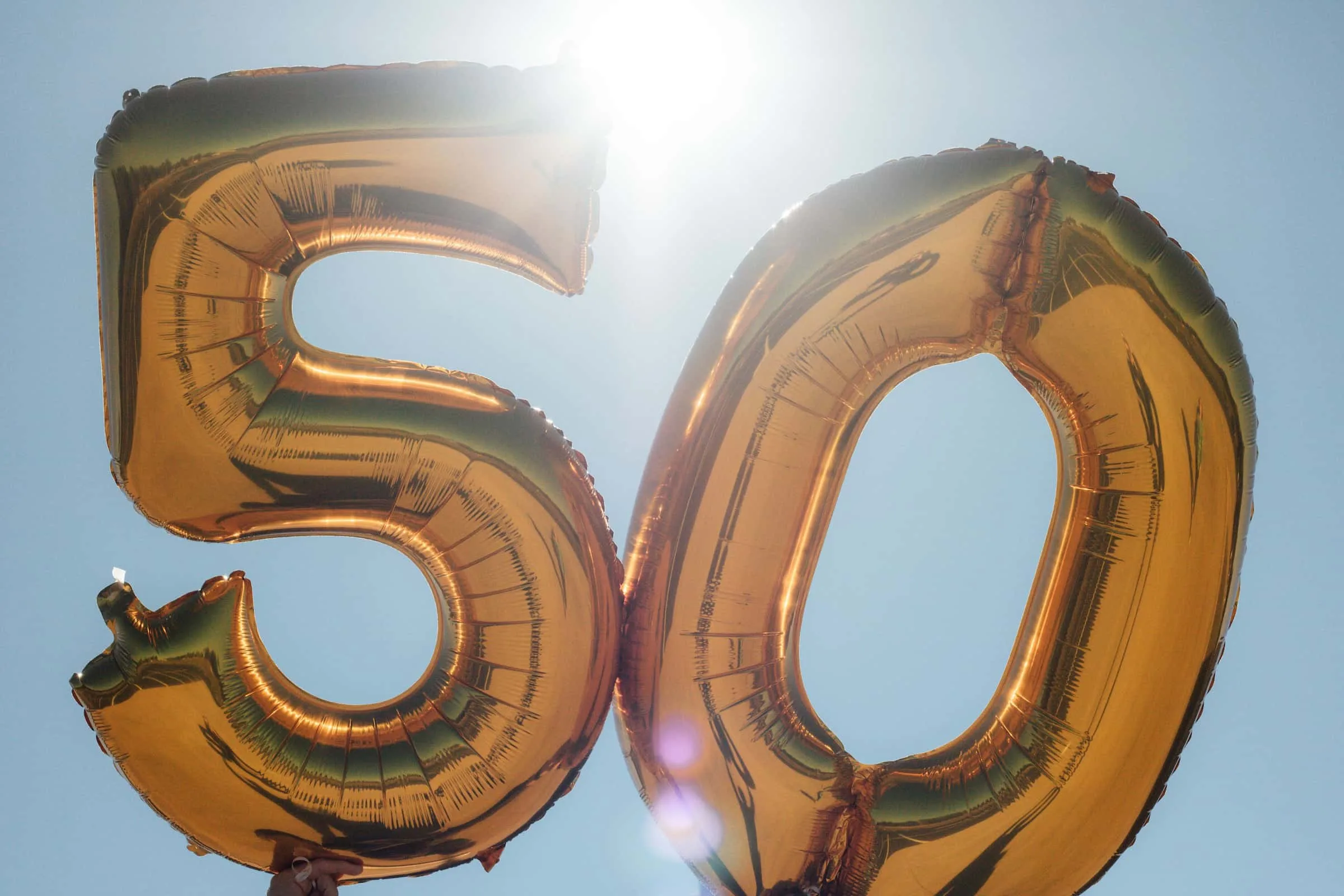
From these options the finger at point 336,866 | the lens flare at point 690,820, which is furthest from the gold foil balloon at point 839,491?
the finger at point 336,866

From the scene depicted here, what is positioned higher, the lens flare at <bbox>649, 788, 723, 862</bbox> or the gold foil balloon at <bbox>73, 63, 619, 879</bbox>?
the gold foil balloon at <bbox>73, 63, 619, 879</bbox>

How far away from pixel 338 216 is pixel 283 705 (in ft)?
4.23

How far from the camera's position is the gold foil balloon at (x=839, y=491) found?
2.55 metres

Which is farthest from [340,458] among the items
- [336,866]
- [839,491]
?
[839,491]

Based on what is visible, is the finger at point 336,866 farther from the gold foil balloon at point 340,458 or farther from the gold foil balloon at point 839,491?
the gold foil balloon at point 839,491

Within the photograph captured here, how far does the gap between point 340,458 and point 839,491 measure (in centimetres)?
137

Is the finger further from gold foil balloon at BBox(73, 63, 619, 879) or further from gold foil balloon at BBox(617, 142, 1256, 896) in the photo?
gold foil balloon at BBox(617, 142, 1256, 896)

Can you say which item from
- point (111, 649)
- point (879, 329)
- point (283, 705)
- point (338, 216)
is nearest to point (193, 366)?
point (338, 216)

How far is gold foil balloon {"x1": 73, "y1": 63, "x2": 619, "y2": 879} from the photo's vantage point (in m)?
2.33

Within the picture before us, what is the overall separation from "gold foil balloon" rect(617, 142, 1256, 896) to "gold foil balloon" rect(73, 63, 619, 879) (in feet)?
0.99

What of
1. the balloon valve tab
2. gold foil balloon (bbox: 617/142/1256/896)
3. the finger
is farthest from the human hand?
gold foil balloon (bbox: 617/142/1256/896)

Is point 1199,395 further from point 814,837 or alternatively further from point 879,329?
point 814,837

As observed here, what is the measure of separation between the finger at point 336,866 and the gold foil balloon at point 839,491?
0.78 meters

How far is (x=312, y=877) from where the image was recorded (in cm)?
252
